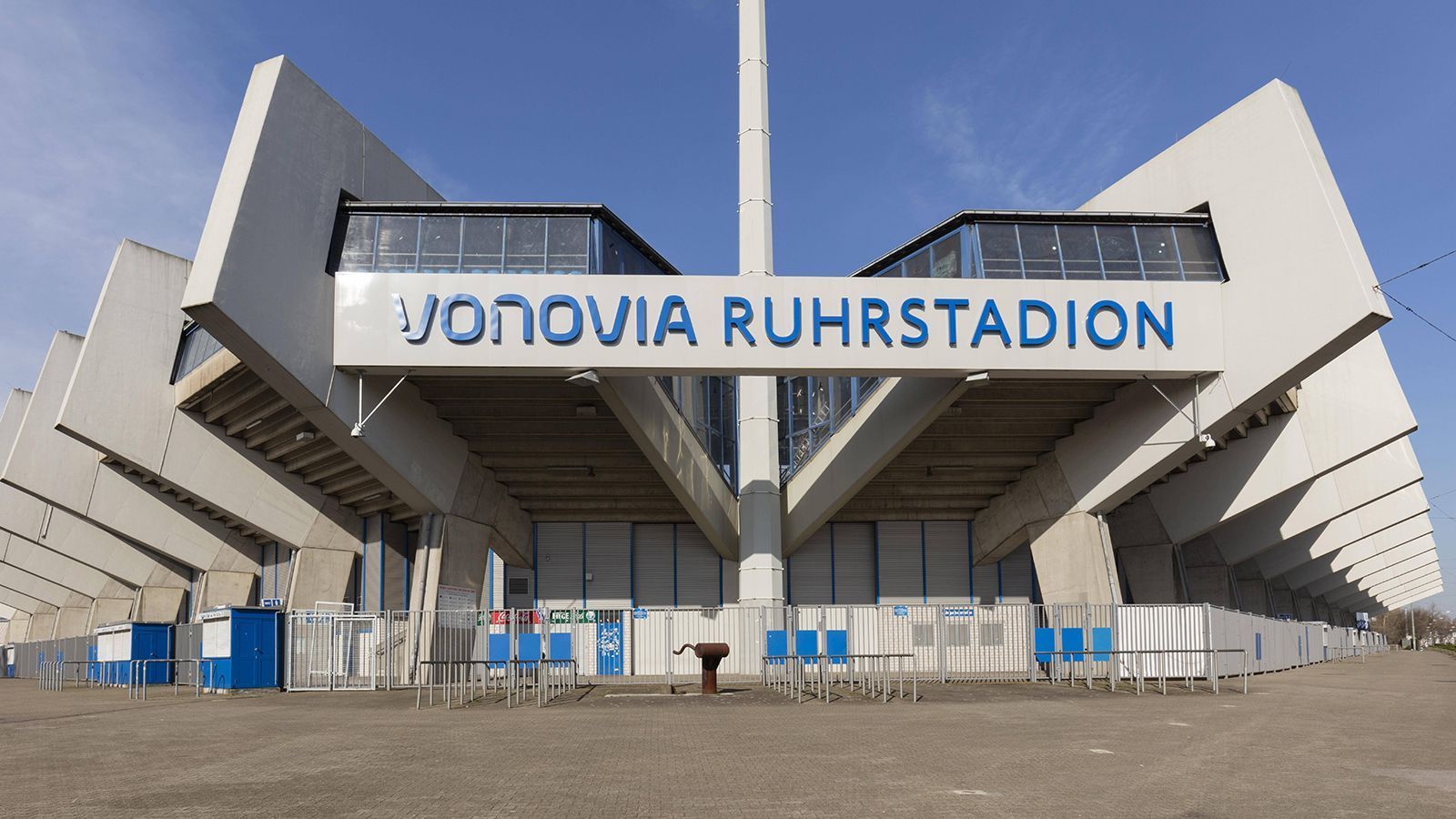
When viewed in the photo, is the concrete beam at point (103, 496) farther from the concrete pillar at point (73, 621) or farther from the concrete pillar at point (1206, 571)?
the concrete pillar at point (1206, 571)

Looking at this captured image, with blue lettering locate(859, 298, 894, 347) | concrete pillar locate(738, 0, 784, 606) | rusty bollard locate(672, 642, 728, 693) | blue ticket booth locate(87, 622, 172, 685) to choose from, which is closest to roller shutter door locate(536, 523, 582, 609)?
concrete pillar locate(738, 0, 784, 606)

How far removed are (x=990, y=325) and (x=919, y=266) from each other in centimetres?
436

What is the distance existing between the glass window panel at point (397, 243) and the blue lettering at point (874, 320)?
10.4 m

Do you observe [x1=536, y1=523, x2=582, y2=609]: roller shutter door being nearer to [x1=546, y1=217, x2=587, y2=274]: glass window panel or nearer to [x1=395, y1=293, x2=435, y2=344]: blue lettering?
[x1=546, y1=217, x2=587, y2=274]: glass window panel

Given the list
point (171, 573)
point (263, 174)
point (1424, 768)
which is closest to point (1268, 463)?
point (1424, 768)

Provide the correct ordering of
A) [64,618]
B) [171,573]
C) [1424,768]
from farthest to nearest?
[64,618], [171,573], [1424,768]

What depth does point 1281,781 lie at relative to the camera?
1134cm

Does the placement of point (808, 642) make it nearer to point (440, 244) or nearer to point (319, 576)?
point (440, 244)

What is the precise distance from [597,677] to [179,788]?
70.3 ft

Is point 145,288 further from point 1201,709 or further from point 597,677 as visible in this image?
point 1201,709

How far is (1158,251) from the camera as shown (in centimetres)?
2858

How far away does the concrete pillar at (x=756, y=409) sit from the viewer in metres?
33.8

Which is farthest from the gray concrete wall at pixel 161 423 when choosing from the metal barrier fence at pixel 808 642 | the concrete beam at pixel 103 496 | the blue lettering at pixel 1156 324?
the blue lettering at pixel 1156 324

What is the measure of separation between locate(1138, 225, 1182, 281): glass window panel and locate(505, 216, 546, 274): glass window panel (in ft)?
47.5
